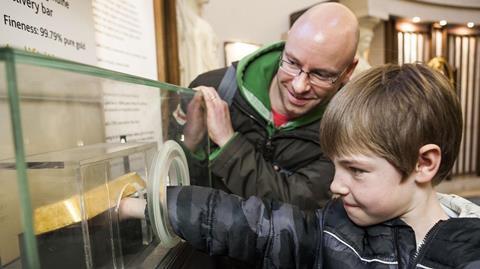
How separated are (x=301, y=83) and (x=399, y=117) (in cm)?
39

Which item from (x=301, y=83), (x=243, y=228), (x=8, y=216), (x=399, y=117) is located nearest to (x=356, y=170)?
(x=399, y=117)

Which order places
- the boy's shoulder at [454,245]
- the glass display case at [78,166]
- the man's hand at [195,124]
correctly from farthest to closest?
the man's hand at [195,124] → the boy's shoulder at [454,245] → the glass display case at [78,166]

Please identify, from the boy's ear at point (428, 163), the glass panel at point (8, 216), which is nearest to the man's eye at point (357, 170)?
the boy's ear at point (428, 163)

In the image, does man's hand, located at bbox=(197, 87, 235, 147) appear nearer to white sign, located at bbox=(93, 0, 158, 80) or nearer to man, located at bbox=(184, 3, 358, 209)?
man, located at bbox=(184, 3, 358, 209)

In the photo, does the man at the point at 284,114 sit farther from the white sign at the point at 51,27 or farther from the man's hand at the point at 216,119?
the white sign at the point at 51,27

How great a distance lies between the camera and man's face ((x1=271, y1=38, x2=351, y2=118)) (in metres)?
0.98

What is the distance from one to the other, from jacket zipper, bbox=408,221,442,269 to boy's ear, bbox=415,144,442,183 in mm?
82

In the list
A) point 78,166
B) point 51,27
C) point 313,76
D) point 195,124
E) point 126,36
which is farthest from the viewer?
point 126,36

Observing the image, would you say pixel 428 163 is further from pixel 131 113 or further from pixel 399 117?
pixel 131 113

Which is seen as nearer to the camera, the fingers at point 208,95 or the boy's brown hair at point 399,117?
the boy's brown hair at point 399,117

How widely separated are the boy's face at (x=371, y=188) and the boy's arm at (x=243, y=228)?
9 cm

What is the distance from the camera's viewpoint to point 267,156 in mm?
1021

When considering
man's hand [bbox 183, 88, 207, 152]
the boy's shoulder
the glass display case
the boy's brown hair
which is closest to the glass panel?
the glass display case

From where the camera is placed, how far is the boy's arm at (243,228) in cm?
63
